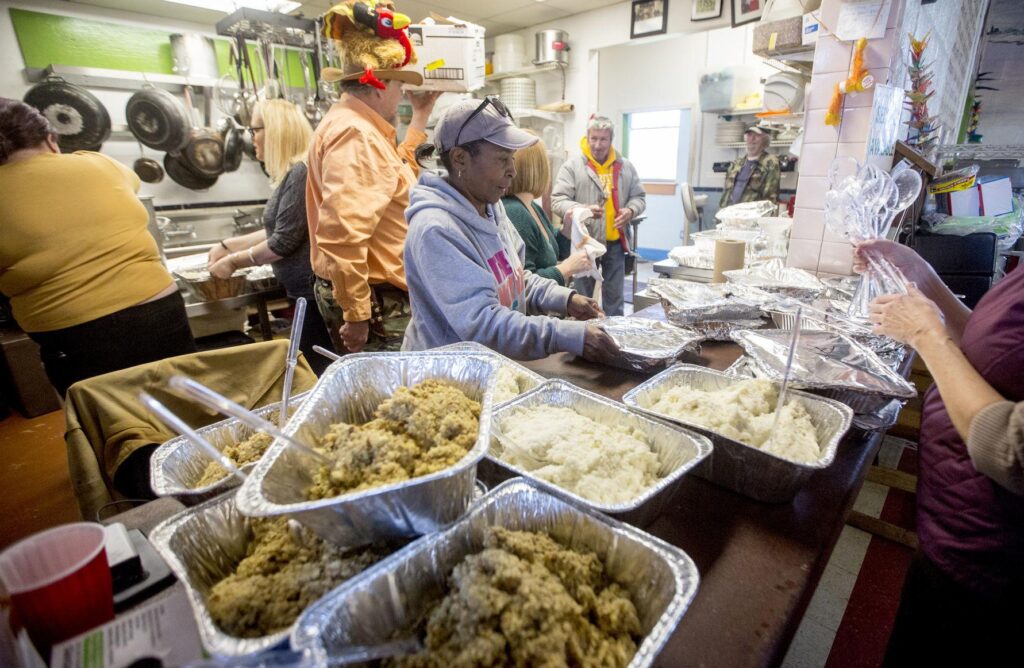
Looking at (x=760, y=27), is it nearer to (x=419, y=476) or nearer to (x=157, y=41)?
(x=419, y=476)

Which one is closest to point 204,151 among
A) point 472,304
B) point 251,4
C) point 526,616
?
point 251,4

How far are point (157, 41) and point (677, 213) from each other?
280 inches

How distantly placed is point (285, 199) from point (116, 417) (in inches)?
59.5

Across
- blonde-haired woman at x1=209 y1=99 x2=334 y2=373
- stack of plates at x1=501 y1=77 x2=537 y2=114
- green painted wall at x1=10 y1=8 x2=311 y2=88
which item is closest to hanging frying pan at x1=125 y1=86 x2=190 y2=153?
green painted wall at x1=10 y1=8 x2=311 y2=88

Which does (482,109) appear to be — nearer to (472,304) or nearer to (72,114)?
(472,304)

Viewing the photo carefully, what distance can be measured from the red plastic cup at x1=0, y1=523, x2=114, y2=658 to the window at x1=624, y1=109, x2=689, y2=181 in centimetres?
805

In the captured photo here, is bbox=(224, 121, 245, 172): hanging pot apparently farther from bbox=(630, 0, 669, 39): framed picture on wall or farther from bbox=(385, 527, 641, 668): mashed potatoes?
bbox=(385, 527, 641, 668): mashed potatoes

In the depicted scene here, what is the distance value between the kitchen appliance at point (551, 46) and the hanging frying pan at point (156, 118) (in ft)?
13.8

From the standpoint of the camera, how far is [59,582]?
603 millimetres

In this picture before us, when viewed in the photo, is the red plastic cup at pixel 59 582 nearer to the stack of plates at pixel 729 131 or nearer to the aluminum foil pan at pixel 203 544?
the aluminum foil pan at pixel 203 544

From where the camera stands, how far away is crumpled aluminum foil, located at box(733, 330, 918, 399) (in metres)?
1.24

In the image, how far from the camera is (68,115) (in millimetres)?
3959

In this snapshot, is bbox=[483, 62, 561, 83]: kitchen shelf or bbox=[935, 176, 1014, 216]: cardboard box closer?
bbox=[935, 176, 1014, 216]: cardboard box

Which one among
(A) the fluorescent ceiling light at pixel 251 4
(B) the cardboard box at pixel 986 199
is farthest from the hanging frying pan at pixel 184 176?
(B) the cardboard box at pixel 986 199
